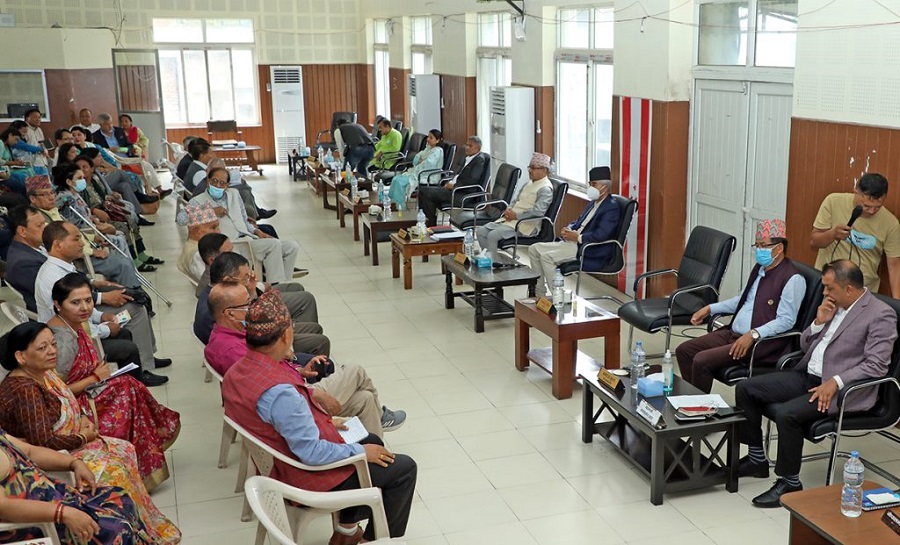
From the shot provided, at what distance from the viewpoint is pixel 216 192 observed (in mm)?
7129

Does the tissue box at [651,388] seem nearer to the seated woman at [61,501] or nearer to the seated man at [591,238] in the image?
the seated woman at [61,501]

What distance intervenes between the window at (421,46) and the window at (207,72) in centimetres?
384

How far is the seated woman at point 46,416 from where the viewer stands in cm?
350

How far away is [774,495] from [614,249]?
124 inches

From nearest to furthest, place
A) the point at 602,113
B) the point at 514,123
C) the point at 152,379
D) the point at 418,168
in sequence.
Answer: the point at 152,379 < the point at 602,113 < the point at 514,123 < the point at 418,168

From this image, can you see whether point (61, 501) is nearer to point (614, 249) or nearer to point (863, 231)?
point (863, 231)

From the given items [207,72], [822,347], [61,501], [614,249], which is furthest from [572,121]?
[207,72]

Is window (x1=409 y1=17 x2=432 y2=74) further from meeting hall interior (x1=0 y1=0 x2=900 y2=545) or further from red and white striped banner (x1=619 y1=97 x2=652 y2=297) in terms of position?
red and white striped banner (x1=619 y1=97 x2=652 y2=297)

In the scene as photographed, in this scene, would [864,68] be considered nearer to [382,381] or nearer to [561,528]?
[561,528]

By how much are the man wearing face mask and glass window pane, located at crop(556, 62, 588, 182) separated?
4109 mm

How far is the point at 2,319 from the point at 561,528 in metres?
5.74

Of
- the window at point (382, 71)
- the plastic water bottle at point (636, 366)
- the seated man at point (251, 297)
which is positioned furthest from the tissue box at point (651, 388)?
the window at point (382, 71)

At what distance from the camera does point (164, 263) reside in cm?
928

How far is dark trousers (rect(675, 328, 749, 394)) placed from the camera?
4.78 metres
